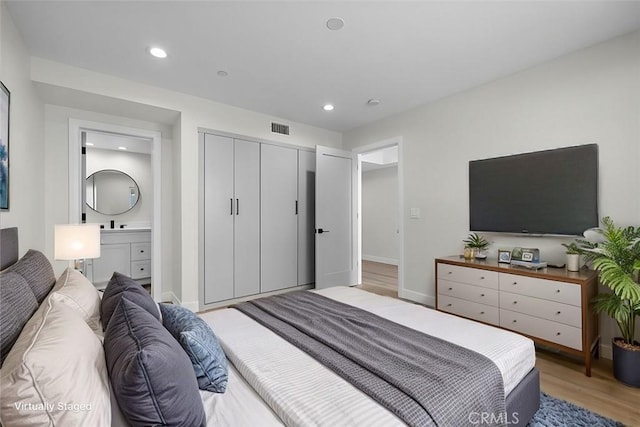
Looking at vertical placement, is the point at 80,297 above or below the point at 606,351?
above

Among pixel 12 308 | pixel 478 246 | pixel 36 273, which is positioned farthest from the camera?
pixel 478 246

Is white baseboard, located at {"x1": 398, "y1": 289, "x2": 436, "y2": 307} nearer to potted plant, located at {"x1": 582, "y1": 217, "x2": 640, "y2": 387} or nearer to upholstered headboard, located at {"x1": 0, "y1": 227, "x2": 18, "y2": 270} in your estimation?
potted plant, located at {"x1": 582, "y1": 217, "x2": 640, "y2": 387}

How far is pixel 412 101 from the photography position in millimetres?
3688

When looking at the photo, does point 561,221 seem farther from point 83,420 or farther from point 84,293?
point 84,293

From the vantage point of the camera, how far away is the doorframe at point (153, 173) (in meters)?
3.23

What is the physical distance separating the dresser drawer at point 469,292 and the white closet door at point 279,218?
7.00 ft

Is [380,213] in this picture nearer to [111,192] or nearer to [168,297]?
[168,297]

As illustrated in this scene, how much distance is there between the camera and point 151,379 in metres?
0.80

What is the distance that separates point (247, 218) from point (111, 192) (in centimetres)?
278

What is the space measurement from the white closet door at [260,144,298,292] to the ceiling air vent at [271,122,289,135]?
0.80 feet

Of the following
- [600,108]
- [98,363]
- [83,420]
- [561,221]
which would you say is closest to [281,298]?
[98,363]

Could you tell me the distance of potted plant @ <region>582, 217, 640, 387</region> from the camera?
195 centimetres

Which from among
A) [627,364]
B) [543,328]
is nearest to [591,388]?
[627,364]

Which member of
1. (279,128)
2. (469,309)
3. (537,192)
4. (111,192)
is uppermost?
(279,128)
